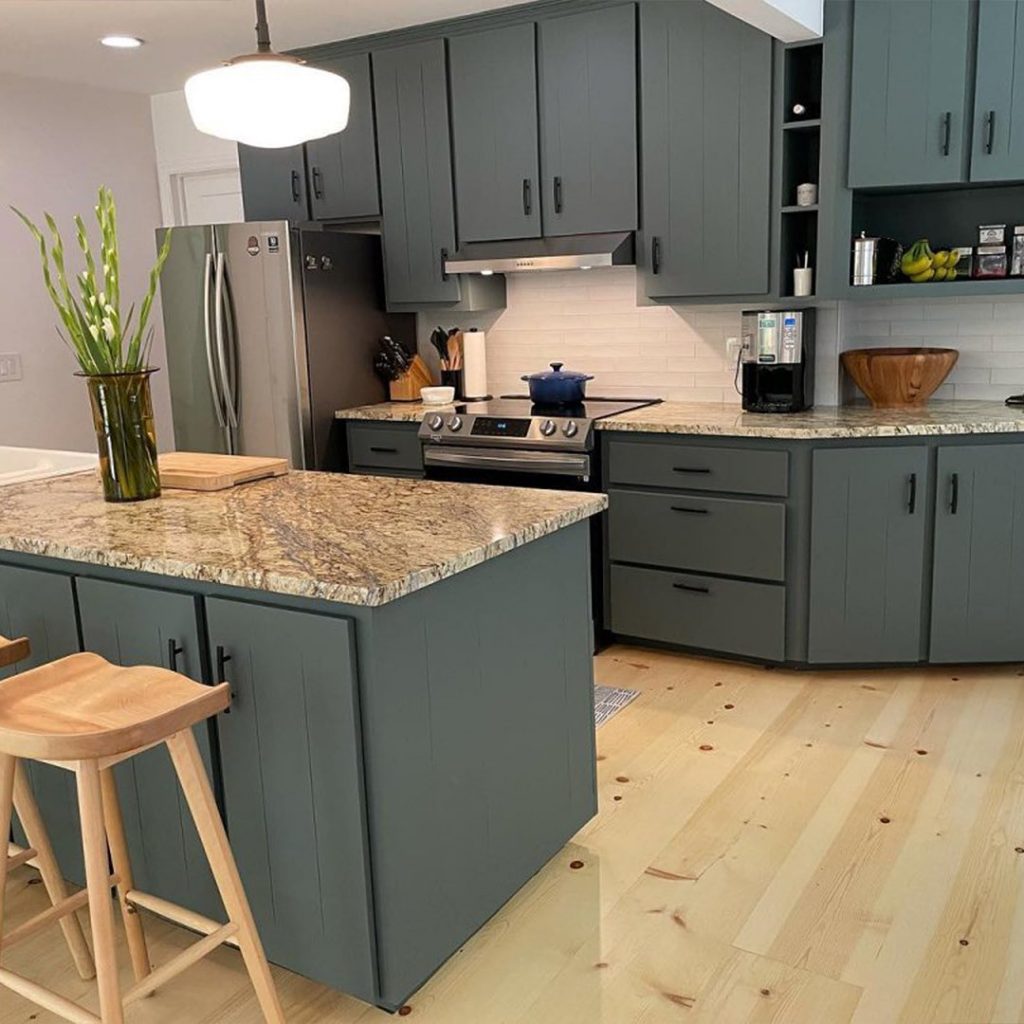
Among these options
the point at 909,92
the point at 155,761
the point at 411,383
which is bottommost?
the point at 155,761

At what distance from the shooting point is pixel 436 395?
4570 mm

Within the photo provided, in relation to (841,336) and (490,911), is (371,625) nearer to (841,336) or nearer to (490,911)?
(490,911)

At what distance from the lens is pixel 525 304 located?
4703 millimetres

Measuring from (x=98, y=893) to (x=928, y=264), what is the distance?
3.31 m

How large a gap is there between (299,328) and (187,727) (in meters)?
2.83

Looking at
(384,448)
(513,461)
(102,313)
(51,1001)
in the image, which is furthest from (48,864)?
(384,448)

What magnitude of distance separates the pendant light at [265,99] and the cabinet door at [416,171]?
2.27 meters

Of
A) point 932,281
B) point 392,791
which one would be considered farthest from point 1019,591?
point 392,791

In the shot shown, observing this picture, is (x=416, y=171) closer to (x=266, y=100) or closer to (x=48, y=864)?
(x=266, y=100)

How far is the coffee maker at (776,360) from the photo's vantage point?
3826 mm

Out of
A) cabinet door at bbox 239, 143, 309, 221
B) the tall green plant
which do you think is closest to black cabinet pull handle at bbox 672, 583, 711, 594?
the tall green plant

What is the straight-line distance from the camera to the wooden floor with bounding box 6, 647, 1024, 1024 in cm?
208

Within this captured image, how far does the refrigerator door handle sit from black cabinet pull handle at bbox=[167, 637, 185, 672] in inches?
105

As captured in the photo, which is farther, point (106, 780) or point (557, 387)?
point (557, 387)
